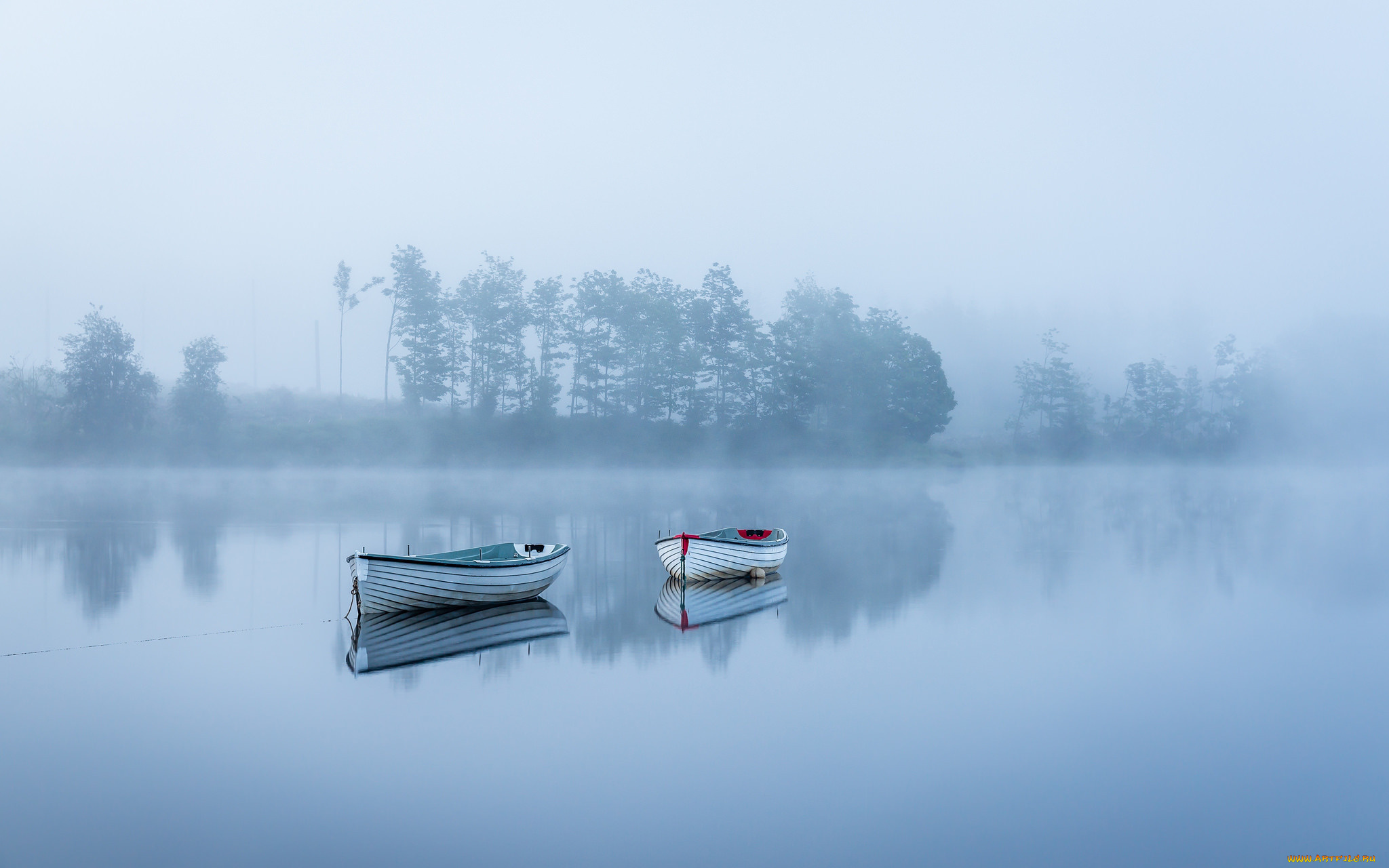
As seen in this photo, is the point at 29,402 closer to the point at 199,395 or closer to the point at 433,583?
the point at 199,395

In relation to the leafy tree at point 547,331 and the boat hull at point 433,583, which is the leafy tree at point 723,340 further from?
the boat hull at point 433,583

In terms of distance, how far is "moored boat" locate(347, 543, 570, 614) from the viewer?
65.0 feet

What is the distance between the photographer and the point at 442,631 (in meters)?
19.1

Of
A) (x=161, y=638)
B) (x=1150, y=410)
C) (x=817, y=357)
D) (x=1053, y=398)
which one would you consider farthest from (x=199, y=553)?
(x=1150, y=410)

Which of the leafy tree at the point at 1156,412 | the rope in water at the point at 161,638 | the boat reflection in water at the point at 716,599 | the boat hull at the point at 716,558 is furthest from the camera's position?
the leafy tree at the point at 1156,412

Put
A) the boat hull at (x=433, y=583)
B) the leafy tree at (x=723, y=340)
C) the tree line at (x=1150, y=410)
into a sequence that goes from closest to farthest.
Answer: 1. the boat hull at (x=433, y=583)
2. the leafy tree at (x=723, y=340)
3. the tree line at (x=1150, y=410)

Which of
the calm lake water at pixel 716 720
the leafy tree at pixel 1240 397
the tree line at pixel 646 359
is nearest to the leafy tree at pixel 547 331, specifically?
the tree line at pixel 646 359

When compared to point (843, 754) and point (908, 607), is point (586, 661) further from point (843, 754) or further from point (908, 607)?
point (908, 607)

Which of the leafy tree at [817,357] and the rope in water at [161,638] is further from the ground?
the leafy tree at [817,357]

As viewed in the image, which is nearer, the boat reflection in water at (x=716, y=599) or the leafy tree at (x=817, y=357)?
the boat reflection in water at (x=716, y=599)

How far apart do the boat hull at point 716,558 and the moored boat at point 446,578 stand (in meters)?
3.69

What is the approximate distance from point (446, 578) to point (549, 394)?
7522cm

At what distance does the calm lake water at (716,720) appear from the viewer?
10.0 meters

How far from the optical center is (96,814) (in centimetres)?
1027
